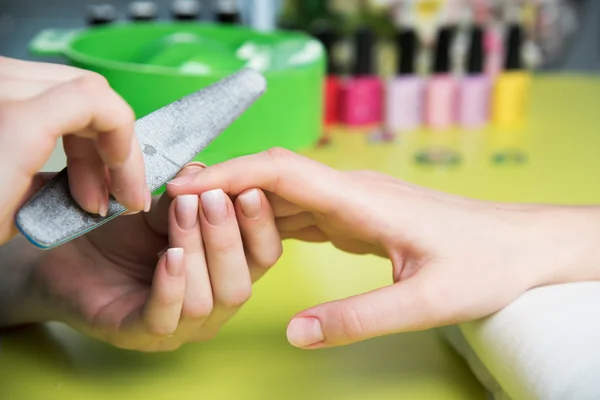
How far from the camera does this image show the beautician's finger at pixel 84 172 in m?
0.36

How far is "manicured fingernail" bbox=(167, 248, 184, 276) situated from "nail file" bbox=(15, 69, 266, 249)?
3cm

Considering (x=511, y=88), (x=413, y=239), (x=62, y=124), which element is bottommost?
(x=511, y=88)

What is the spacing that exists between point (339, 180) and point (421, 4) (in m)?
0.72

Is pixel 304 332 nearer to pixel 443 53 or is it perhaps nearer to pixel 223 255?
pixel 223 255

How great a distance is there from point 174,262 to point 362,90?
60 cm

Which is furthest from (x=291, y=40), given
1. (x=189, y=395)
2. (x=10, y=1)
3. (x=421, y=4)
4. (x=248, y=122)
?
(x=10, y=1)

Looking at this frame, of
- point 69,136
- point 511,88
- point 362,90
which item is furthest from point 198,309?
point 511,88

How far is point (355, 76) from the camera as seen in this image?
0.96m

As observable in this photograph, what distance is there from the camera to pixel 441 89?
959mm

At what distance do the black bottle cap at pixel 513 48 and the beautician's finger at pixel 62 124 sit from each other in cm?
77

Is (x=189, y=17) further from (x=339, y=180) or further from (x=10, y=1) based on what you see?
(x=339, y=180)

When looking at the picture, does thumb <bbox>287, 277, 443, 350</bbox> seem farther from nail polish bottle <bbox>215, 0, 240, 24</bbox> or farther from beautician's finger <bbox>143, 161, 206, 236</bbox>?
nail polish bottle <bbox>215, 0, 240, 24</bbox>

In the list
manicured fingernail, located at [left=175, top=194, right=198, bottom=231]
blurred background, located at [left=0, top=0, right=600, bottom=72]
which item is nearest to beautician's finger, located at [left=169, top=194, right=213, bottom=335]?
manicured fingernail, located at [left=175, top=194, right=198, bottom=231]

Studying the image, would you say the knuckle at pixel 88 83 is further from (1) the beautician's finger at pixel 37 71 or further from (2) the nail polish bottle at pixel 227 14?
(2) the nail polish bottle at pixel 227 14
